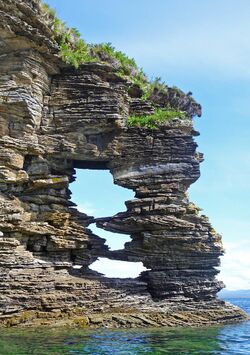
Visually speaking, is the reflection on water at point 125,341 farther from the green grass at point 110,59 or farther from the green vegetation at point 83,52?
the green vegetation at point 83,52

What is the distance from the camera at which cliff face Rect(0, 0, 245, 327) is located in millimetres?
28578

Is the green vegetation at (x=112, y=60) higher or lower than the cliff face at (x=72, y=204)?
higher

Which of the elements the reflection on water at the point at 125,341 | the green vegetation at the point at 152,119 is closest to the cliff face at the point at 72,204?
the green vegetation at the point at 152,119

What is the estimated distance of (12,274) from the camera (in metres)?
26.8

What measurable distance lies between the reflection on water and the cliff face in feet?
10.5

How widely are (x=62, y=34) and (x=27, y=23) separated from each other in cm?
364

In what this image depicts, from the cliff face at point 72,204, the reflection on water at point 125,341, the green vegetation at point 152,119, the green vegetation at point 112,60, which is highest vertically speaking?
the green vegetation at point 112,60

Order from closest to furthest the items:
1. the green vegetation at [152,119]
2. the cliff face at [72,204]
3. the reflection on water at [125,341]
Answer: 1. the reflection on water at [125,341]
2. the cliff face at [72,204]
3. the green vegetation at [152,119]

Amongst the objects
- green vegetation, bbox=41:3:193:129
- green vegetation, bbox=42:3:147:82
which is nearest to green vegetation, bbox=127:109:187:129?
green vegetation, bbox=41:3:193:129

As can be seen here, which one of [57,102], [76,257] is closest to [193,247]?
[76,257]

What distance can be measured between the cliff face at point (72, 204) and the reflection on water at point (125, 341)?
10.5 feet

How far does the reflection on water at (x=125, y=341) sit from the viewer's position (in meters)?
18.9

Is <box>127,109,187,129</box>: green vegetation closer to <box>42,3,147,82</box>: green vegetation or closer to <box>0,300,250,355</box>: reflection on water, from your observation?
<box>42,3,147,82</box>: green vegetation

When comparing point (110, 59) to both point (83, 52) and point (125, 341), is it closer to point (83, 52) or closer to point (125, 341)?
point (83, 52)
